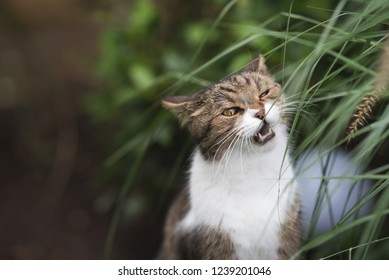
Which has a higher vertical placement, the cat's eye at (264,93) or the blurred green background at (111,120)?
the blurred green background at (111,120)

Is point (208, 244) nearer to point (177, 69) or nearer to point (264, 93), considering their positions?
point (264, 93)

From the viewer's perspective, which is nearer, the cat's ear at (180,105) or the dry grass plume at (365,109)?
the dry grass plume at (365,109)

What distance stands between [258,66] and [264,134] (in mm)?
240

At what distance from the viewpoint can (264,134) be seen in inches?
64.1

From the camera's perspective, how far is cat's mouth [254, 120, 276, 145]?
1.62 meters

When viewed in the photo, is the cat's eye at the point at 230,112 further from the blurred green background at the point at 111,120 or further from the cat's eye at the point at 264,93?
the blurred green background at the point at 111,120

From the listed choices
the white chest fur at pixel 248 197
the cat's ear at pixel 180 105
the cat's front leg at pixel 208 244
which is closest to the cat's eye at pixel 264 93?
the white chest fur at pixel 248 197

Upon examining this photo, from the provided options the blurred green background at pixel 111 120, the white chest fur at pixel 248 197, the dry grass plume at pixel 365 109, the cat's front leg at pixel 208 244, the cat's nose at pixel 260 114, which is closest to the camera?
the dry grass plume at pixel 365 109

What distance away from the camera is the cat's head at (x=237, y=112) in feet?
5.35

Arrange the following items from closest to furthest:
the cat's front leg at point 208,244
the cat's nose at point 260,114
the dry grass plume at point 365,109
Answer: the dry grass plume at point 365,109
the cat's nose at point 260,114
the cat's front leg at point 208,244

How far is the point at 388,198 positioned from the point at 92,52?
3610 mm

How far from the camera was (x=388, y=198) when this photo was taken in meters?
1.45

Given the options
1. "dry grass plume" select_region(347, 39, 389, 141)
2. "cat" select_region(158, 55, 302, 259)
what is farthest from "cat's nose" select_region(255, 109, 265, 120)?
"dry grass plume" select_region(347, 39, 389, 141)
